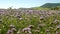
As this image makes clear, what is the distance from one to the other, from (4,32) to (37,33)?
842 millimetres

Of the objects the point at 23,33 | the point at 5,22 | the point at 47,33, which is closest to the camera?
the point at 23,33

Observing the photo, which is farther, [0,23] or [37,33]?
[0,23]

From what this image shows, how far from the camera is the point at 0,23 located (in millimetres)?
6430

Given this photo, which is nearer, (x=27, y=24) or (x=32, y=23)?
(x=27, y=24)

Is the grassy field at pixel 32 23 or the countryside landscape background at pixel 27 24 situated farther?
the grassy field at pixel 32 23

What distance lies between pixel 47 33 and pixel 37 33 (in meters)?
0.26

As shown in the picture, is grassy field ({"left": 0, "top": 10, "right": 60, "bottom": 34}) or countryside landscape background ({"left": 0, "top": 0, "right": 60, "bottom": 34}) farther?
grassy field ({"left": 0, "top": 10, "right": 60, "bottom": 34})

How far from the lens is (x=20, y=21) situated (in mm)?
7184

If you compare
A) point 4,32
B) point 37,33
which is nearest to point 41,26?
point 37,33

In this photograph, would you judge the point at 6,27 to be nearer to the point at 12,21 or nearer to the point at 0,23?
the point at 0,23

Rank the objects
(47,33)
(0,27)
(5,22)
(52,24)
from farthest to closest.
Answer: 1. (52,24)
2. (5,22)
3. (0,27)
4. (47,33)

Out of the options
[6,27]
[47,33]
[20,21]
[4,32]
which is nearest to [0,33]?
[4,32]

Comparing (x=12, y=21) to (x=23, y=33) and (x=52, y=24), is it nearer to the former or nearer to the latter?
(x=52, y=24)

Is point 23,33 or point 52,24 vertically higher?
point 23,33
